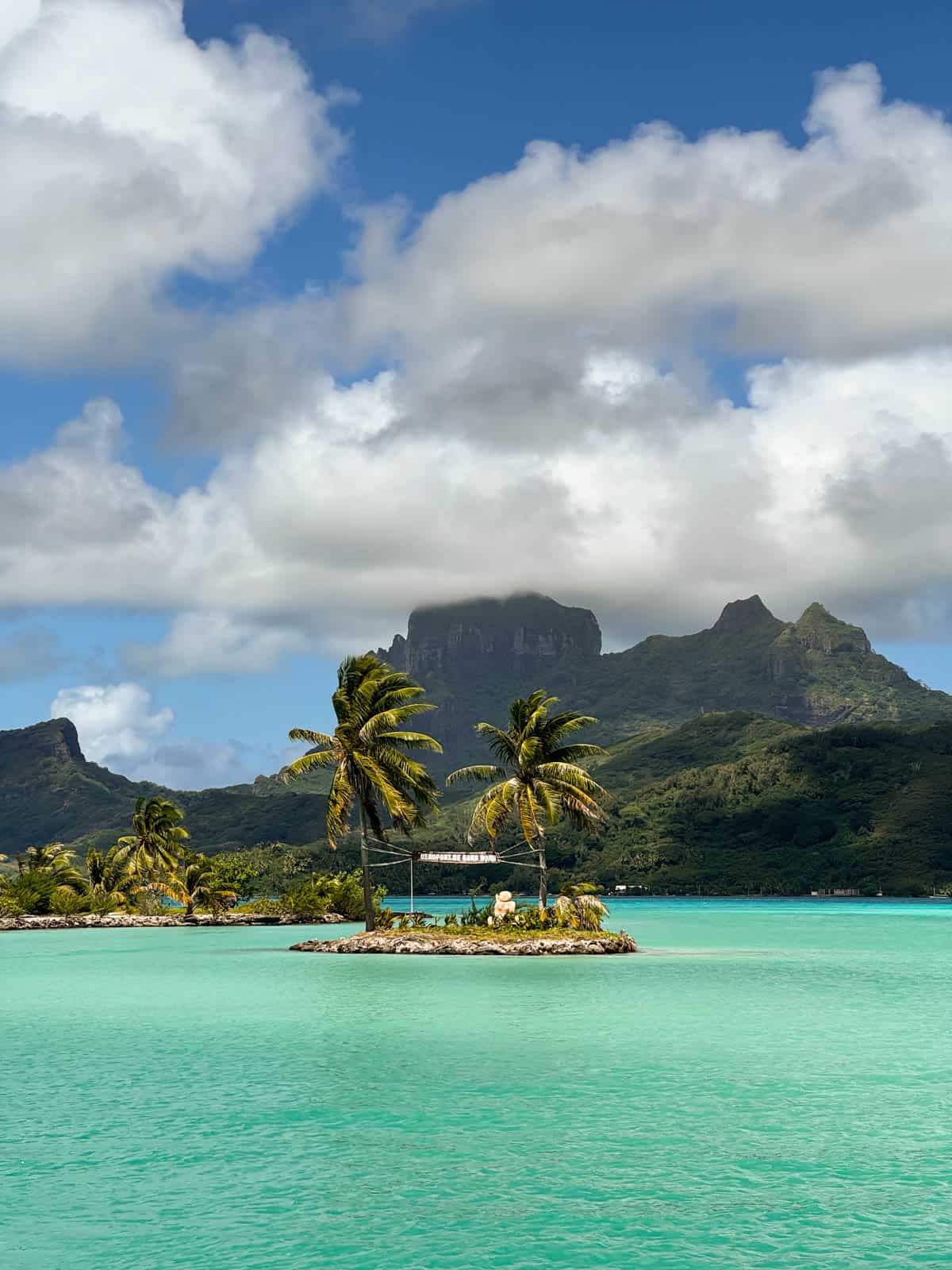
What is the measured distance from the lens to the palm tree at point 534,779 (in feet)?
191

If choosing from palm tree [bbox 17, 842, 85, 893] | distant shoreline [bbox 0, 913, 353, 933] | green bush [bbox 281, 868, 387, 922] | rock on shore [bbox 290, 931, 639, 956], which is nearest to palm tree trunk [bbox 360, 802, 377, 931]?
rock on shore [bbox 290, 931, 639, 956]

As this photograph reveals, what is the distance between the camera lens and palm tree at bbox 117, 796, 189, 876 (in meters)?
109

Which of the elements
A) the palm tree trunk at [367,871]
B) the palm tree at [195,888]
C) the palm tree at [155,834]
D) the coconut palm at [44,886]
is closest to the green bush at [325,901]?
the palm tree at [195,888]

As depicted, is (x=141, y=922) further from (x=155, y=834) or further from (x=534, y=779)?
(x=534, y=779)

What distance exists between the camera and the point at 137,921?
336ft

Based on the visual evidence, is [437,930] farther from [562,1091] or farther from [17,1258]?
[17,1258]

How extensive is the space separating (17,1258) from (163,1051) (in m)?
15.1

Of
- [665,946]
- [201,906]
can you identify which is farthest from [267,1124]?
[201,906]

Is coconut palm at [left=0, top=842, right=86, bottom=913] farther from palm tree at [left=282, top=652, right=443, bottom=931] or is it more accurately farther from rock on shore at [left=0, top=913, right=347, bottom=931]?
palm tree at [left=282, top=652, right=443, bottom=931]

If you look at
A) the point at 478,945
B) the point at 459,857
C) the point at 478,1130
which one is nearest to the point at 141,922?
the point at 459,857

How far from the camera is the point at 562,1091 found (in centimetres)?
2180

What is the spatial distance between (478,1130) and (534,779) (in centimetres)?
4082

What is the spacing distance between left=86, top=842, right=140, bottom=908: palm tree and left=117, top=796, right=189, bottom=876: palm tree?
3.32 ft

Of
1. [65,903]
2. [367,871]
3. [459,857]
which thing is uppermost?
[459,857]
